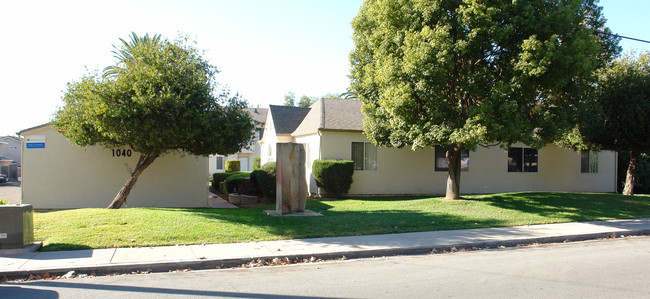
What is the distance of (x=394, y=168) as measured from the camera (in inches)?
742

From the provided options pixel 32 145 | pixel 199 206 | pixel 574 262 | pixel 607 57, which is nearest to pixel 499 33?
pixel 607 57

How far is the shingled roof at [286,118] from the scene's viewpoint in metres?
23.8

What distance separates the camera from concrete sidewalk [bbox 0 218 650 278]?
6828 millimetres

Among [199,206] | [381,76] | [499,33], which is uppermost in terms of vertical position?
[499,33]

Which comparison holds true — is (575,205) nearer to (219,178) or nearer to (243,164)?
(219,178)

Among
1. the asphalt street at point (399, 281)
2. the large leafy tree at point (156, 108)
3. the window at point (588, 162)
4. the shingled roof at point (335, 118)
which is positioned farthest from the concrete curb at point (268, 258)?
the window at point (588, 162)

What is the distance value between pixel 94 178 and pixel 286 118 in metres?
12.3

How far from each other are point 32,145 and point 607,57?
64.8 feet

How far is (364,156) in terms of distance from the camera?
60.7 ft

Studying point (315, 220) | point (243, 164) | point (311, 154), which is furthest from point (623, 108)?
point (243, 164)

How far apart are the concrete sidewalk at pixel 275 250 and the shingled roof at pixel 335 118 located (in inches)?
343

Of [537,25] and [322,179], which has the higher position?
[537,25]

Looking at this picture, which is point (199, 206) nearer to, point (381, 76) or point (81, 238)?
point (81, 238)

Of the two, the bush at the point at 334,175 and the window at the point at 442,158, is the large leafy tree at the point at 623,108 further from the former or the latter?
the bush at the point at 334,175
